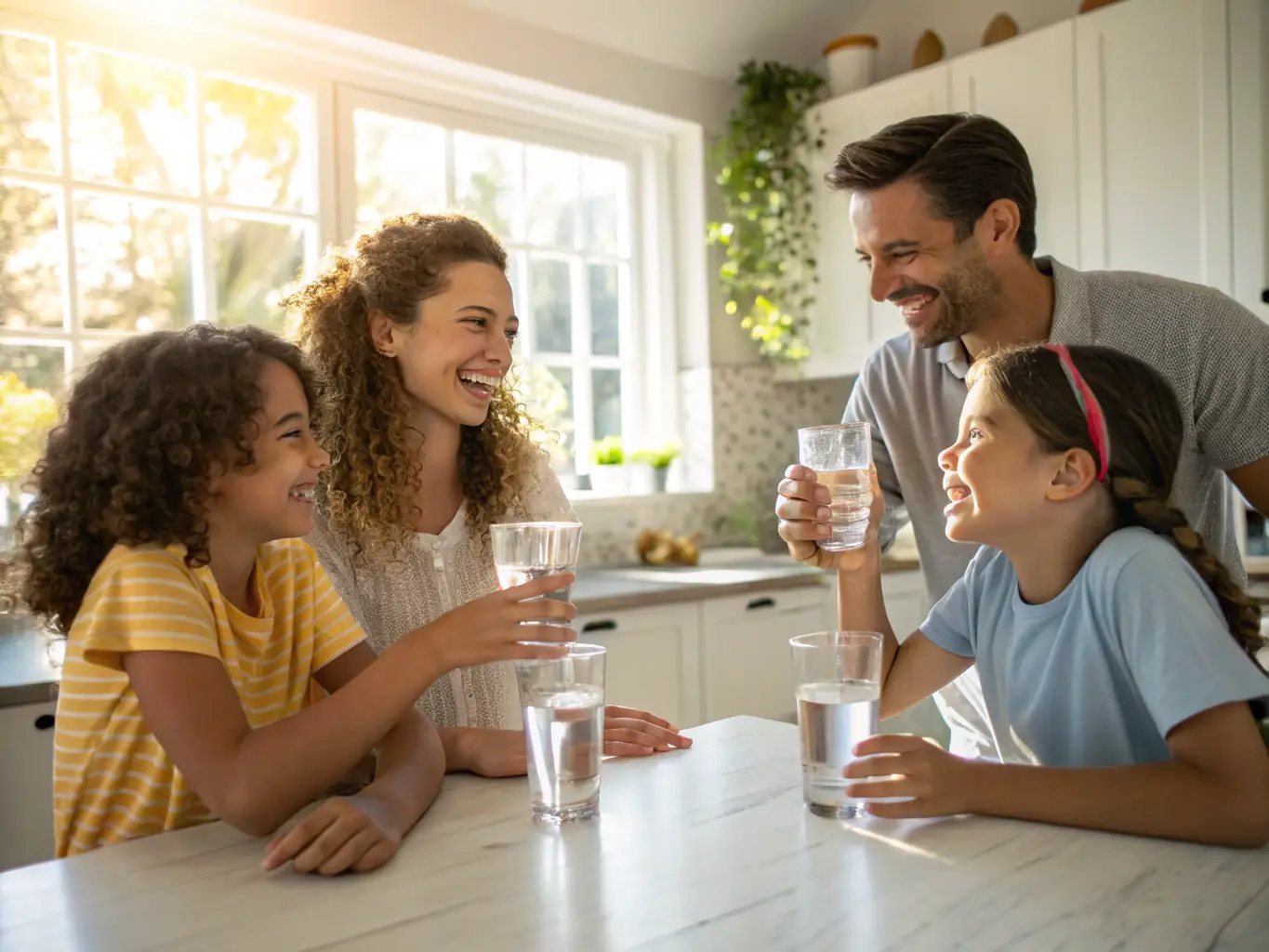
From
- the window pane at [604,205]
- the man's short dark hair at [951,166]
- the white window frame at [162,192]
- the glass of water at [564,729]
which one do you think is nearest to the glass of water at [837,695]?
the glass of water at [564,729]

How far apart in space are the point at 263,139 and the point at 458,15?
0.68 m

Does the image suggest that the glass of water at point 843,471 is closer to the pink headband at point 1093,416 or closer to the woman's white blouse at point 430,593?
the pink headband at point 1093,416

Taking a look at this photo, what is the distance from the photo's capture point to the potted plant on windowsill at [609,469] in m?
3.85

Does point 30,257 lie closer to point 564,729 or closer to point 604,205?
point 604,205

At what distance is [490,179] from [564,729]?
3.03 metres

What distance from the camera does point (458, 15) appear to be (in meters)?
3.26

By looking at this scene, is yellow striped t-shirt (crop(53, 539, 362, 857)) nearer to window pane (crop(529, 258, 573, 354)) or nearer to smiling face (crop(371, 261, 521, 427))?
smiling face (crop(371, 261, 521, 427))

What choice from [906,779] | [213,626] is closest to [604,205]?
[213,626]

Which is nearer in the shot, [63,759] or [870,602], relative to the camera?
[63,759]

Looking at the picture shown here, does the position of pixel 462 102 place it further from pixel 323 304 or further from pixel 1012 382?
pixel 1012 382

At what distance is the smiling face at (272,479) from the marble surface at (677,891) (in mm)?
399

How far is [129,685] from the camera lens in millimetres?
1185

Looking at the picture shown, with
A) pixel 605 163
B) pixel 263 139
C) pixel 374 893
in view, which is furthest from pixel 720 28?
pixel 374 893

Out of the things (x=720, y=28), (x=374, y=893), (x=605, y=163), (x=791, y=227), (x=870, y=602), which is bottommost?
(x=374, y=893)
